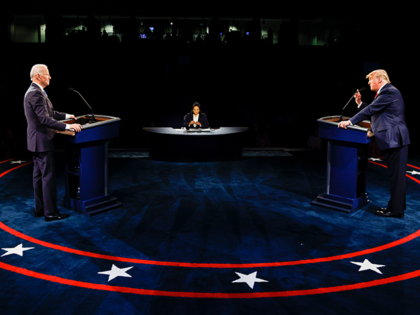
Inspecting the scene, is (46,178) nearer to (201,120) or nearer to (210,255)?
(210,255)

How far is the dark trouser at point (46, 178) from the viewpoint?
174 inches

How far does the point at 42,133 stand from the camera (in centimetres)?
438

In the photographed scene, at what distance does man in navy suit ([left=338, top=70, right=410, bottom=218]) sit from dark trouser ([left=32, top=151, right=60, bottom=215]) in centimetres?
331

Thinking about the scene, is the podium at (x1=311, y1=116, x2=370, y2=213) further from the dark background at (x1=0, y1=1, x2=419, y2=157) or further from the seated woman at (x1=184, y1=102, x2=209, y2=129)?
the dark background at (x1=0, y1=1, x2=419, y2=157)

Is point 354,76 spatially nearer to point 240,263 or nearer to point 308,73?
point 308,73

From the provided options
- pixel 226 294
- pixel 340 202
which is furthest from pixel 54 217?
pixel 340 202

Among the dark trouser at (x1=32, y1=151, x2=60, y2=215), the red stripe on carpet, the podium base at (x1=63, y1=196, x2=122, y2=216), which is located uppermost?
the dark trouser at (x1=32, y1=151, x2=60, y2=215)

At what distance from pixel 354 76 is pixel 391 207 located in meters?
9.06

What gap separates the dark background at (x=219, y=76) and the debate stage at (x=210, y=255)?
6.74m

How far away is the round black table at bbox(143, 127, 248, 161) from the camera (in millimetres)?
8039

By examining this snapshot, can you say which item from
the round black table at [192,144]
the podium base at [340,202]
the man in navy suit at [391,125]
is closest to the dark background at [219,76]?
the round black table at [192,144]

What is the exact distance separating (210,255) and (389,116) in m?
2.54

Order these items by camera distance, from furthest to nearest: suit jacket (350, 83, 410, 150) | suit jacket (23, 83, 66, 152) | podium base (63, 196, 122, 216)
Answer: podium base (63, 196, 122, 216), suit jacket (350, 83, 410, 150), suit jacket (23, 83, 66, 152)

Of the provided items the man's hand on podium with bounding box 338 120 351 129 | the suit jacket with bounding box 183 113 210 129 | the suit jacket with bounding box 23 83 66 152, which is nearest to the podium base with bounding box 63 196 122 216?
the suit jacket with bounding box 23 83 66 152
